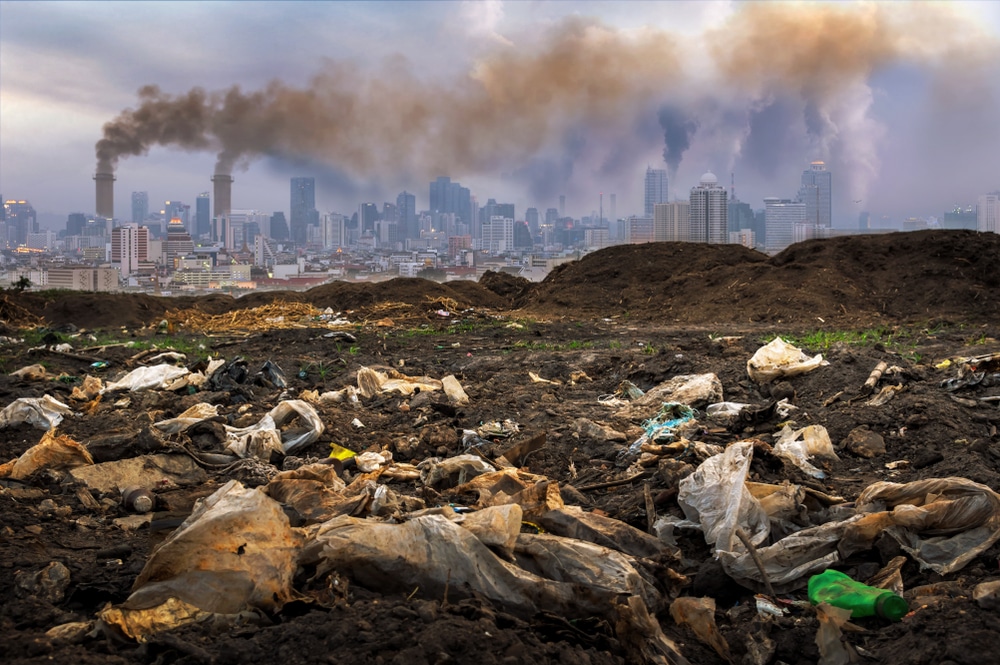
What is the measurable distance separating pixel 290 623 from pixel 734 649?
1571 mm

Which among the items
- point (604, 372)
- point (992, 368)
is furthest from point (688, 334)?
point (992, 368)

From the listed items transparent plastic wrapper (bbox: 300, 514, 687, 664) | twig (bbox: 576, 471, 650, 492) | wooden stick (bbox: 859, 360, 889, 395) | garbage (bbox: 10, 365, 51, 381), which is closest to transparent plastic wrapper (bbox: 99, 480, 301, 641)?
transparent plastic wrapper (bbox: 300, 514, 687, 664)

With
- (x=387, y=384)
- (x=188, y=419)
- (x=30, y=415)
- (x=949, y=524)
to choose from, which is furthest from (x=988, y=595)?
(x=30, y=415)

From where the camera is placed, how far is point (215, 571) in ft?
9.20

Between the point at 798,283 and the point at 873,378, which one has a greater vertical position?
the point at 798,283

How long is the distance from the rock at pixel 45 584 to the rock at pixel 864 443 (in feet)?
14.3

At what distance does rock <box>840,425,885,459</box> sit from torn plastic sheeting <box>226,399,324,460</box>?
362cm

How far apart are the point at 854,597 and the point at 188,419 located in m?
4.80

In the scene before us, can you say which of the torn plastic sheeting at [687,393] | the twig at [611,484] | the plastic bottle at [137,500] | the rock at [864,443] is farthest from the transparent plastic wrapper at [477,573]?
the torn plastic sheeting at [687,393]

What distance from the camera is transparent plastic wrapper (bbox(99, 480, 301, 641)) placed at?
8.80 feet

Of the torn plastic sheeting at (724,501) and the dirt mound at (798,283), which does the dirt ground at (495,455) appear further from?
the dirt mound at (798,283)

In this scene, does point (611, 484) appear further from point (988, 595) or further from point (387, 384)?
point (387, 384)

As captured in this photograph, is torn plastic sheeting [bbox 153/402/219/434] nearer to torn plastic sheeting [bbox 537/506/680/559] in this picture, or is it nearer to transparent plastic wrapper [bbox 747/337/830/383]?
torn plastic sheeting [bbox 537/506/680/559]

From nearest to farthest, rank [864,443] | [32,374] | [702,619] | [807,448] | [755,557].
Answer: [702,619] → [755,557] → [807,448] → [864,443] → [32,374]
